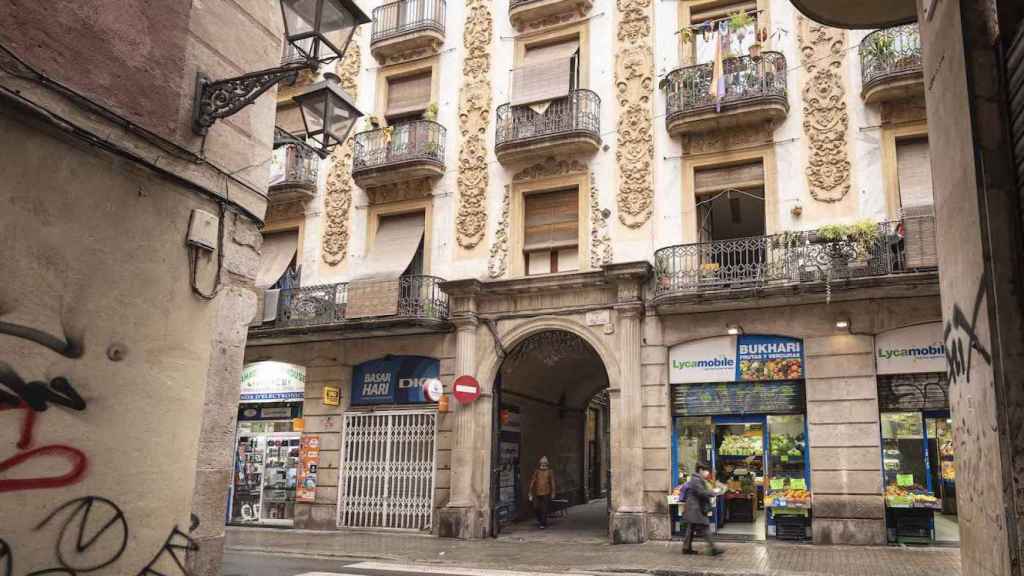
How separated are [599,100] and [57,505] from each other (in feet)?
47.1

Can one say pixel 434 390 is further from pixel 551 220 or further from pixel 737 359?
pixel 737 359

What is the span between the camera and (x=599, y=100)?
1708cm

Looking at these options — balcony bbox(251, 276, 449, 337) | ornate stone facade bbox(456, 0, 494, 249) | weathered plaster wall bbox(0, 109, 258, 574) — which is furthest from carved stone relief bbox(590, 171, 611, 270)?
weathered plaster wall bbox(0, 109, 258, 574)

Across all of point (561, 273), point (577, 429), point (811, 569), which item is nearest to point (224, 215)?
point (811, 569)

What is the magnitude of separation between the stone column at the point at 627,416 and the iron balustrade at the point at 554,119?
347 centimetres

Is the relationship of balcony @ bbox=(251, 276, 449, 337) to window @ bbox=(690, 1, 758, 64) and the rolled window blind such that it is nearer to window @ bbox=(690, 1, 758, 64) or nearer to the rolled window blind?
the rolled window blind

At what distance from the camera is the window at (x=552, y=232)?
17141mm

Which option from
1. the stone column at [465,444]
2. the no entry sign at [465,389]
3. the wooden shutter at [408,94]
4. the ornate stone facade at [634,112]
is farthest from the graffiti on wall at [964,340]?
the wooden shutter at [408,94]

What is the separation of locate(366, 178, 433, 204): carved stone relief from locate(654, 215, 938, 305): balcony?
611 centimetres

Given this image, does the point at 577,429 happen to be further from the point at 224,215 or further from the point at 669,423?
the point at 224,215

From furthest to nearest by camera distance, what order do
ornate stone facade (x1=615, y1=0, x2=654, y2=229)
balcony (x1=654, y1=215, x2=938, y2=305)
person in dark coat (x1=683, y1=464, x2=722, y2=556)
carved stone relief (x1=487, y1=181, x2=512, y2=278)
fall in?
carved stone relief (x1=487, y1=181, x2=512, y2=278), ornate stone facade (x1=615, y1=0, x2=654, y2=229), balcony (x1=654, y1=215, x2=938, y2=305), person in dark coat (x1=683, y1=464, x2=722, y2=556)

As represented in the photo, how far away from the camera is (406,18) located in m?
19.7

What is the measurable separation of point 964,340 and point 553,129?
1312cm

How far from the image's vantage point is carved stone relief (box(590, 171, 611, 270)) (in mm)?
16484
